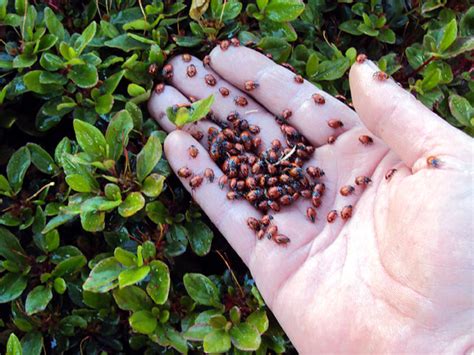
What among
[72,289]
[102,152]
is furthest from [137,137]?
[72,289]

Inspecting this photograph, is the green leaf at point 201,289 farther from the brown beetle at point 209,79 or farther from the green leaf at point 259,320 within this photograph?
the brown beetle at point 209,79

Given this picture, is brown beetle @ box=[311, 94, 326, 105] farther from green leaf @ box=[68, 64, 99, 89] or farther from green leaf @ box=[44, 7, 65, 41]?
green leaf @ box=[44, 7, 65, 41]

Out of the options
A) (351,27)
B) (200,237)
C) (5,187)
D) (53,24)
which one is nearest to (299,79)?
(351,27)

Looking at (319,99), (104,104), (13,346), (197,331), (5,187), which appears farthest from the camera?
(319,99)

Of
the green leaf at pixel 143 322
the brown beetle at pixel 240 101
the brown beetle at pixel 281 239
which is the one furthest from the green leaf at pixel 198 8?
the green leaf at pixel 143 322

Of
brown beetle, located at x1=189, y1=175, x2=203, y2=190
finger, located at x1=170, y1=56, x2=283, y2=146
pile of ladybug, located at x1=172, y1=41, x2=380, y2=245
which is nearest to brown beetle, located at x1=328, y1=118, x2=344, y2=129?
pile of ladybug, located at x1=172, y1=41, x2=380, y2=245

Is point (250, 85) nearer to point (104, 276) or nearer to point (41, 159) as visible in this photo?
point (41, 159)
